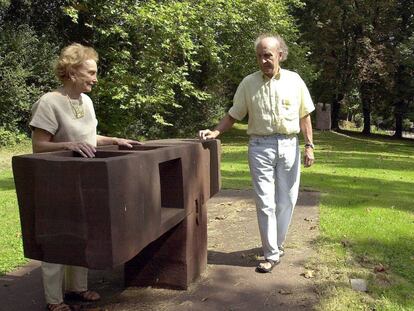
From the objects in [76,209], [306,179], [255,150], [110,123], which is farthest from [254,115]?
[110,123]

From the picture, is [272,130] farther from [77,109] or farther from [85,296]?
[85,296]

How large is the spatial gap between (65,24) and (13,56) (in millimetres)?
3415

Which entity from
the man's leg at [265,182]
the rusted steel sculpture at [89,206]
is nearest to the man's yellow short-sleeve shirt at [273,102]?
the man's leg at [265,182]

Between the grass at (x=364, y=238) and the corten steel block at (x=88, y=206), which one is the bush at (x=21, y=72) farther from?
the corten steel block at (x=88, y=206)

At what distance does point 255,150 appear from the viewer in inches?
175

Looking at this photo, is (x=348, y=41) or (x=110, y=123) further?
(x=348, y=41)

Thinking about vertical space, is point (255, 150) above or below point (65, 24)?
below

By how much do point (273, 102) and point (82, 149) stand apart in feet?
5.96

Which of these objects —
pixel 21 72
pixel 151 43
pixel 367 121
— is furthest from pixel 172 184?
pixel 367 121

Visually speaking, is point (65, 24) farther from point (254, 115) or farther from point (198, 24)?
point (254, 115)

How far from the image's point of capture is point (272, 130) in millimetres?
4367

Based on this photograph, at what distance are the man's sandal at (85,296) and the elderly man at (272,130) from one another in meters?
1.42

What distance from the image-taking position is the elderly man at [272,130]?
4363mm

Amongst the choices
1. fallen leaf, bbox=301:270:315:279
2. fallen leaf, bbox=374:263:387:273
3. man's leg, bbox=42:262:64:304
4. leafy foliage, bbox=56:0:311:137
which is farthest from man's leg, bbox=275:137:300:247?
leafy foliage, bbox=56:0:311:137
